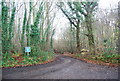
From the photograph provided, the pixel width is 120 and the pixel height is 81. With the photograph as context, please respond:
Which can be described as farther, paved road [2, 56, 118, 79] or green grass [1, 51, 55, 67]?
green grass [1, 51, 55, 67]

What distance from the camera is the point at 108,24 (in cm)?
1755

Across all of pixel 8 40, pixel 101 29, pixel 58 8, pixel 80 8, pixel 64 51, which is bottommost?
pixel 64 51

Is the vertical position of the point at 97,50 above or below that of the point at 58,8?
below

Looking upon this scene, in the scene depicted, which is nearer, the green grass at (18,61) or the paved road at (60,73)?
the paved road at (60,73)

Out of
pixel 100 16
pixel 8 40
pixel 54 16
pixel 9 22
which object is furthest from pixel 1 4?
pixel 100 16

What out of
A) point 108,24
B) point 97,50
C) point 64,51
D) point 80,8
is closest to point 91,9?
point 80,8

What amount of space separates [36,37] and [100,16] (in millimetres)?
11993

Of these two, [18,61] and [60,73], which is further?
[18,61]

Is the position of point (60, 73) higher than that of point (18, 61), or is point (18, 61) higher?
point (18, 61)

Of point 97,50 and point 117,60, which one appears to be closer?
point 117,60

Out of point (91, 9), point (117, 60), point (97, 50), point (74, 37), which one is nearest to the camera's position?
point (117, 60)

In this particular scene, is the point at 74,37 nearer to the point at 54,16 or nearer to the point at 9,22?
the point at 54,16

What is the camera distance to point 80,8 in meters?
16.0

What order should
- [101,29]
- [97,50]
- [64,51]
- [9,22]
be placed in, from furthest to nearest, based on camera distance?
[64,51], [101,29], [97,50], [9,22]
